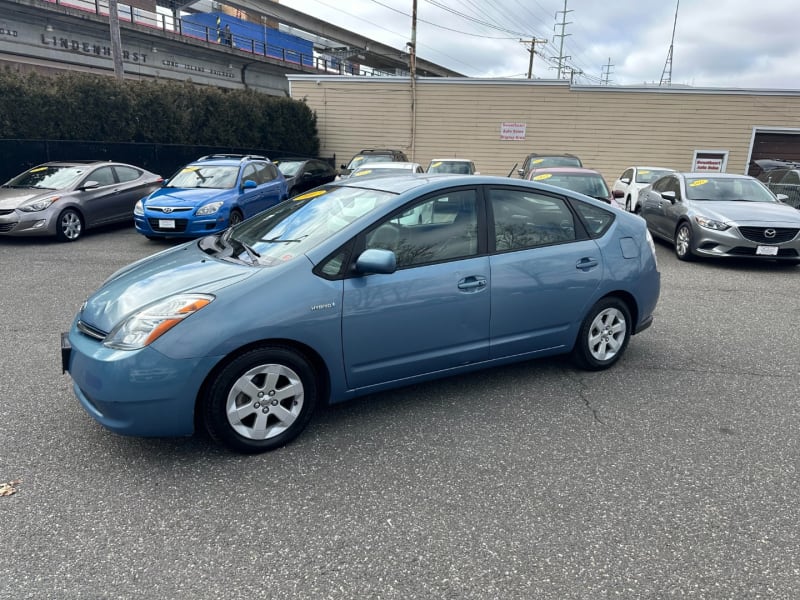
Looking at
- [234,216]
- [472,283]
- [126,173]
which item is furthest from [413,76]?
[472,283]

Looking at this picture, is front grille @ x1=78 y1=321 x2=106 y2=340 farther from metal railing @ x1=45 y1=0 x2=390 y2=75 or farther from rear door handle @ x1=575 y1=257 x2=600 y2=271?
metal railing @ x1=45 y1=0 x2=390 y2=75

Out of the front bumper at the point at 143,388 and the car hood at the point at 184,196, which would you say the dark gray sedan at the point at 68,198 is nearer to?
the car hood at the point at 184,196

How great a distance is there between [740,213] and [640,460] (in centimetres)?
697

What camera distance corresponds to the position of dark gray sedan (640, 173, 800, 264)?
8.30 metres

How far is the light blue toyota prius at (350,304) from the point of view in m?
2.95

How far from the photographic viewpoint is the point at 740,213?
8594 millimetres

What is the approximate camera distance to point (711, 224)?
8648 millimetres

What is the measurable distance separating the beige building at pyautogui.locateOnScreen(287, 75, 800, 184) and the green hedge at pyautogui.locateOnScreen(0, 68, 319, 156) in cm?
231

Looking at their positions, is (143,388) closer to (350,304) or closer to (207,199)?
(350,304)

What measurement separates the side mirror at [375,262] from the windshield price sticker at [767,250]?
730 centimetres

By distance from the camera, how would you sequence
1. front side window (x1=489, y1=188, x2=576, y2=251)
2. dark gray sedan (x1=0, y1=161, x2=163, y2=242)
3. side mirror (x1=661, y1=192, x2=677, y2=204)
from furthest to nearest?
side mirror (x1=661, y1=192, x2=677, y2=204)
dark gray sedan (x1=0, y1=161, x2=163, y2=242)
front side window (x1=489, y1=188, x2=576, y2=251)

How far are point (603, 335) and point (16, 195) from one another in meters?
10.0

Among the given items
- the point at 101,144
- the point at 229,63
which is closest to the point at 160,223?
the point at 101,144

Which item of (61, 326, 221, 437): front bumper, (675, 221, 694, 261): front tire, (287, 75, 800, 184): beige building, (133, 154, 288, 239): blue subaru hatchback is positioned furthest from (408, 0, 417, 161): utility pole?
(61, 326, 221, 437): front bumper
